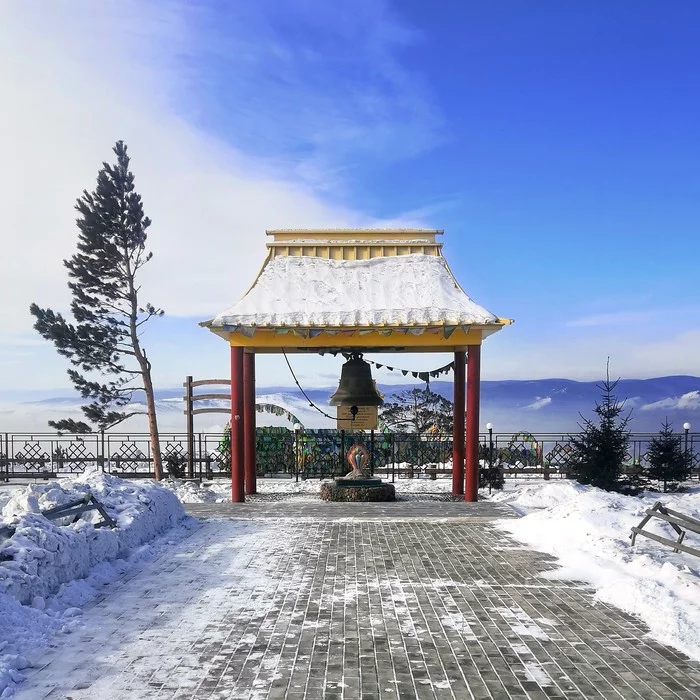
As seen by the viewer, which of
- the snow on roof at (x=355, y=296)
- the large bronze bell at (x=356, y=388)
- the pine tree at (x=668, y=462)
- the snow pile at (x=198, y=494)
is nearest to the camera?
the snow on roof at (x=355, y=296)

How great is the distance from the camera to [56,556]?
5824 mm

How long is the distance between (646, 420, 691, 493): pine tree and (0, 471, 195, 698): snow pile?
12.8 meters

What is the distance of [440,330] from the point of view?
11539mm

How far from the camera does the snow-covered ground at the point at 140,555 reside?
4.81 meters

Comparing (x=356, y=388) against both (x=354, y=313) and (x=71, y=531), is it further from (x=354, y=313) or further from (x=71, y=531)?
(x=71, y=531)

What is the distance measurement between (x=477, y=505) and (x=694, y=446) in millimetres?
11601

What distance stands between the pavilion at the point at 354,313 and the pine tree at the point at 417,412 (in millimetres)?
10649

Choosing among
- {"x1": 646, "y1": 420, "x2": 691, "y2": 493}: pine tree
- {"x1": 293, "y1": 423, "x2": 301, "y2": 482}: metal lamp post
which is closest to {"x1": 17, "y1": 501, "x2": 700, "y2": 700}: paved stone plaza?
{"x1": 293, "y1": 423, "x2": 301, "y2": 482}: metal lamp post

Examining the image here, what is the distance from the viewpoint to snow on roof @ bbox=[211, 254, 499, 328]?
1126 cm

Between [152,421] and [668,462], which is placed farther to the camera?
[152,421]

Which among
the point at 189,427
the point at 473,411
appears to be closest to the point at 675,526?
the point at 473,411

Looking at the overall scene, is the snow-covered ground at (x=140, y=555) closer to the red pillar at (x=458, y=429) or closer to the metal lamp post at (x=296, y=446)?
the red pillar at (x=458, y=429)

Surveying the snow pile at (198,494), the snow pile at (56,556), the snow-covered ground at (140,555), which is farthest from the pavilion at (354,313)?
the snow pile at (56,556)

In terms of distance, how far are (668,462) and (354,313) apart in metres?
10.1
